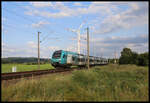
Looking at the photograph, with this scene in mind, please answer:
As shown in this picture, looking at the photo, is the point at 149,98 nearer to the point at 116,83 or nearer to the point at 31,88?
the point at 116,83

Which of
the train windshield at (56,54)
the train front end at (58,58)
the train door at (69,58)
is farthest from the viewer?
the train door at (69,58)

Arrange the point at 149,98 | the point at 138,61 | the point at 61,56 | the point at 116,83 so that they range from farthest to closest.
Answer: the point at 138,61 < the point at 61,56 < the point at 116,83 < the point at 149,98

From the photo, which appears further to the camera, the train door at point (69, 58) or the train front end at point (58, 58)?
the train door at point (69, 58)

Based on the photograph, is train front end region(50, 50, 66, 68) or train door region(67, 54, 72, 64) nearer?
train front end region(50, 50, 66, 68)

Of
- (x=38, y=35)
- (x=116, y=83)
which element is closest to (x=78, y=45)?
(x=38, y=35)

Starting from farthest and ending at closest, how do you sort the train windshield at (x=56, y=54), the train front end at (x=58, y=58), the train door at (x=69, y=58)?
1. the train door at (x=69, y=58)
2. the train windshield at (x=56, y=54)
3. the train front end at (x=58, y=58)

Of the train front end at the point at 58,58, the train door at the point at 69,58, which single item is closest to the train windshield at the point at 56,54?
the train front end at the point at 58,58

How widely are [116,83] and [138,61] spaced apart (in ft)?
85.2

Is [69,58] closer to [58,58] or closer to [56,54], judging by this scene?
[56,54]

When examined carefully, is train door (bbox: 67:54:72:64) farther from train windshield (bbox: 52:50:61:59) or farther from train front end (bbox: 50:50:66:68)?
train windshield (bbox: 52:50:61:59)

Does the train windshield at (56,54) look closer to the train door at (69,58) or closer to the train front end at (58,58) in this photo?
the train front end at (58,58)

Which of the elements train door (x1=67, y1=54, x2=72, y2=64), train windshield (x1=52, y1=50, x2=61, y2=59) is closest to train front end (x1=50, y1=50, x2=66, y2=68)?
train windshield (x1=52, y1=50, x2=61, y2=59)

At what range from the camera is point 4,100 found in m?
5.45

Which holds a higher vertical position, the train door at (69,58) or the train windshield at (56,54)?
the train windshield at (56,54)
